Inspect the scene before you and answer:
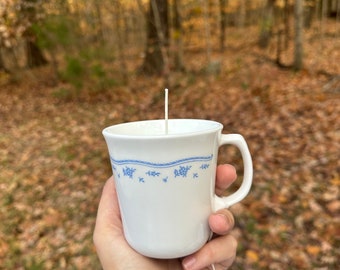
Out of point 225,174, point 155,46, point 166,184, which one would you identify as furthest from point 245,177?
point 155,46

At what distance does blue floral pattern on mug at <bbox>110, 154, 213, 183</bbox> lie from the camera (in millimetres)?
942

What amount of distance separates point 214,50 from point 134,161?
1389cm

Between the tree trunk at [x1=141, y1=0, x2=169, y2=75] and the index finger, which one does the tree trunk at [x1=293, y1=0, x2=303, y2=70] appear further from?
the index finger

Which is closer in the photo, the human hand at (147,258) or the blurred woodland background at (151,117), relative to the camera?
the human hand at (147,258)

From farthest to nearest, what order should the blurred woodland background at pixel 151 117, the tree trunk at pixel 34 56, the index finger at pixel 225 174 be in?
the tree trunk at pixel 34 56 → the blurred woodland background at pixel 151 117 → the index finger at pixel 225 174

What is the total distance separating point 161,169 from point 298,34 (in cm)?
728

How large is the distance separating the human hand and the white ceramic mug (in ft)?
0.18

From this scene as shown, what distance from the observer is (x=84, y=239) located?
319 centimetres

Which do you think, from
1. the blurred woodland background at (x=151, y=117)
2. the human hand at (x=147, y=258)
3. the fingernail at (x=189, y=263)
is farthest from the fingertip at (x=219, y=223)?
the blurred woodland background at (x=151, y=117)

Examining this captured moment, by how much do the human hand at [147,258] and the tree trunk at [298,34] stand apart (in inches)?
261

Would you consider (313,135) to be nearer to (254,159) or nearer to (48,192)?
(254,159)

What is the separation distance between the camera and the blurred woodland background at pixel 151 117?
3.01m

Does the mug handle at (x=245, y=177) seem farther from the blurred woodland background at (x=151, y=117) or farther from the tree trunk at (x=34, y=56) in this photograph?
the tree trunk at (x=34, y=56)

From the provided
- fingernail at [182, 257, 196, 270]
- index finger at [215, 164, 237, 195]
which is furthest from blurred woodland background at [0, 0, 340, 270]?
fingernail at [182, 257, 196, 270]
